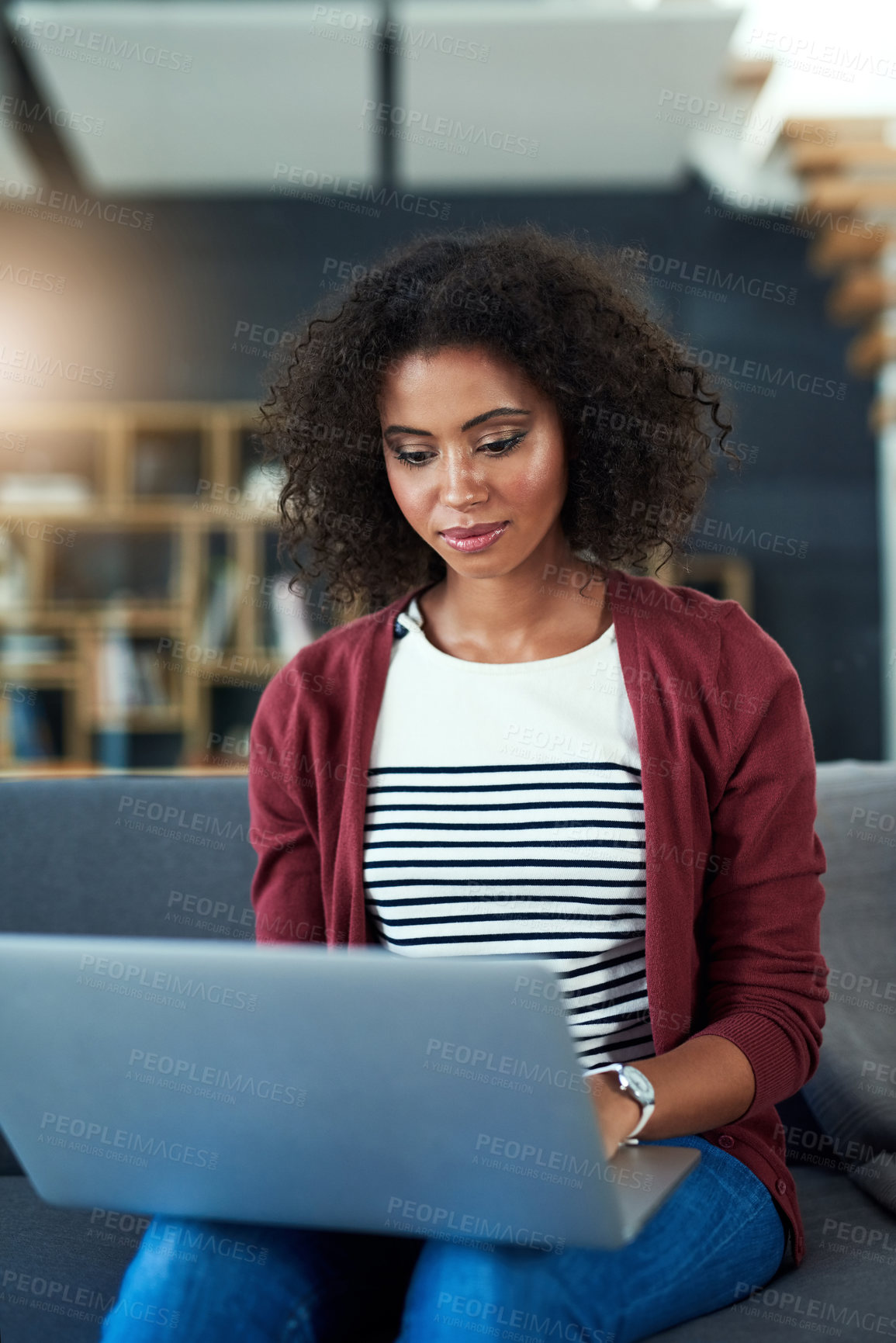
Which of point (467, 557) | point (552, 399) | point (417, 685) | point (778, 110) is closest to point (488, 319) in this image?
point (552, 399)

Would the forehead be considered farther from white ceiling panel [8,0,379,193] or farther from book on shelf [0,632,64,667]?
book on shelf [0,632,64,667]

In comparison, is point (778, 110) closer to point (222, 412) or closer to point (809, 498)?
point (809, 498)

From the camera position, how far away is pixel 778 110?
4184 mm

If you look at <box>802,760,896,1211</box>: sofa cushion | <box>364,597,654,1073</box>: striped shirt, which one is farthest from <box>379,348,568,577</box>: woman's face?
<box>802,760,896,1211</box>: sofa cushion

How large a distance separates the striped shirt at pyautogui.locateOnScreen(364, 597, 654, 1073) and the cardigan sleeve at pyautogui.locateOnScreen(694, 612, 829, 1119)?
77 mm

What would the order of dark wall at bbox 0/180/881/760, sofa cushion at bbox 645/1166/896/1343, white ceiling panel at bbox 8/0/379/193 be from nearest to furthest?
sofa cushion at bbox 645/1166/896/1343 → white ceiling panel at bbox 8/0/379/193 → dark wall at bbox 0/180/881/760

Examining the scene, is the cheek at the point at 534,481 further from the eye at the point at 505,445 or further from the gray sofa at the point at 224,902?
the gray sofa at the point at 224,902

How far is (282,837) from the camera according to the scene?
1227 millimetres

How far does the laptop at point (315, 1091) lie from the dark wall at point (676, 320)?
14.5ft

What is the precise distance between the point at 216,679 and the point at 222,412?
1009mm

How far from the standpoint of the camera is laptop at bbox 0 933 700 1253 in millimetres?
670

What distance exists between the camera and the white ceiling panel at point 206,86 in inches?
166

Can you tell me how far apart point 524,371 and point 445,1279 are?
29.6 inches

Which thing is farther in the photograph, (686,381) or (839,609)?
A: (839,609)
